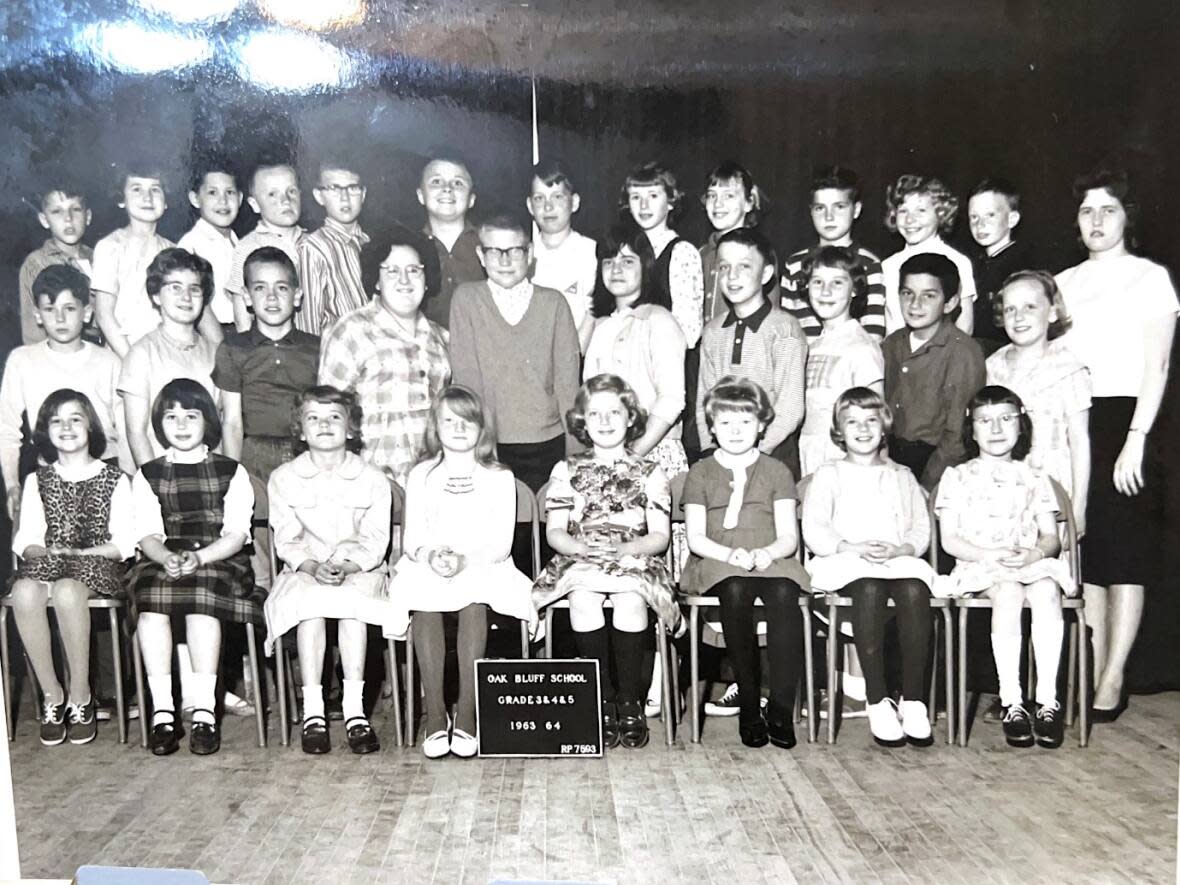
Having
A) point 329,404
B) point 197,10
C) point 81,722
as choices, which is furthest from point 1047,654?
point 197,10

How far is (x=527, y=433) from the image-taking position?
357cm

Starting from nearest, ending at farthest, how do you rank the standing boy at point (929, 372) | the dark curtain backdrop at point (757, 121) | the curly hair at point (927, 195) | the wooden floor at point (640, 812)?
the wooden floor at point (640, 812)
the dark curtain backdrop at point (757, 121)
the curly hair at point (927, 195)
the standing boy at point (929, 372)

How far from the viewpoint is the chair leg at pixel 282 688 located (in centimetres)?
358

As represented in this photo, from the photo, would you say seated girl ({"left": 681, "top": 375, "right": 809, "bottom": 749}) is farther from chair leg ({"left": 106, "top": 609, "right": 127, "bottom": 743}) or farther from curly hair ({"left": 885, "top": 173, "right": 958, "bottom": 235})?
chair leg ({"left": 106, "top": 609, "right": 127, "bottom": 743})

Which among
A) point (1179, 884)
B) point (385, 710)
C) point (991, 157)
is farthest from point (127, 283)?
point (1179, 884)

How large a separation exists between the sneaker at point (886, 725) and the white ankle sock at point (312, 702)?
1.57 metres

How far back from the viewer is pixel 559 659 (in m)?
3.50

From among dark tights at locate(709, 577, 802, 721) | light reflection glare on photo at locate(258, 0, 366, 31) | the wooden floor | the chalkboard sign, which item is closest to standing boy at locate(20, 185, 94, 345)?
light reflection glare on photo at locate(258, 0, 366, 31)

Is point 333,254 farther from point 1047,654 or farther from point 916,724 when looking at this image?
point 1047,654

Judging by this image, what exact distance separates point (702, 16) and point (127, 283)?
→ 178 centimetres

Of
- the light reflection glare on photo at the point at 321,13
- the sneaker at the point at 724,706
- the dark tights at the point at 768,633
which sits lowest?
the sneaker at the point at 724,706

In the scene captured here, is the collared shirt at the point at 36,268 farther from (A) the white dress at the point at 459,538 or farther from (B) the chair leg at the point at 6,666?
(A) the white dress at the point at 459,538

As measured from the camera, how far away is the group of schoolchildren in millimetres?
3463

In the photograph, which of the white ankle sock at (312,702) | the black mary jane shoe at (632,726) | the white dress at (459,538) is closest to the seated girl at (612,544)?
the black mary jane shoe at (632,726)
